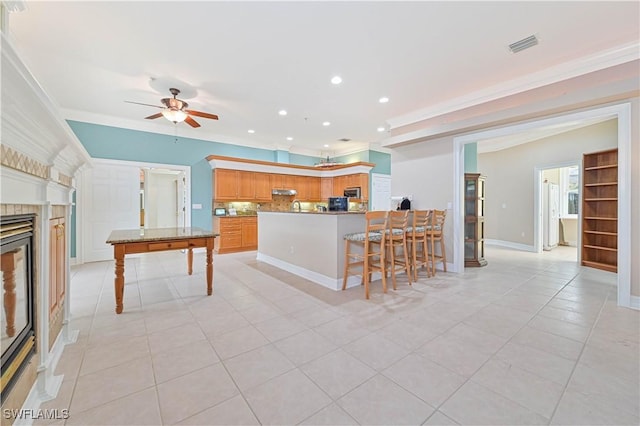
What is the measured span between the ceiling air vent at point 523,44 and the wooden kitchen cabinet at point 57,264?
4.74m

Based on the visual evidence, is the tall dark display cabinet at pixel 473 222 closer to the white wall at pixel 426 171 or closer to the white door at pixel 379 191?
the white wall at pixel 426 171

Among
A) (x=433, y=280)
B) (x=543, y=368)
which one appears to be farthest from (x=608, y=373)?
(x=433, y=280)

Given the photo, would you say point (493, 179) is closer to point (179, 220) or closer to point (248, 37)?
point (248, 37)

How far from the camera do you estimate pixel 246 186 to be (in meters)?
7.03

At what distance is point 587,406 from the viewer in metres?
1.48

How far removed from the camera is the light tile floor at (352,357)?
4.77 feet

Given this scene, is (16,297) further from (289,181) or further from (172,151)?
(289,181)

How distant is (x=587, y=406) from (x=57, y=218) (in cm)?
389

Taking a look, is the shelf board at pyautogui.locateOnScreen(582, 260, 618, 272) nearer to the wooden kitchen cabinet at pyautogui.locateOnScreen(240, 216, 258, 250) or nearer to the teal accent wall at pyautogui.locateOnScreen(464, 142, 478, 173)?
the teal accent wall at pyautogui.locateOnScreen(464, 142, 478, 173)

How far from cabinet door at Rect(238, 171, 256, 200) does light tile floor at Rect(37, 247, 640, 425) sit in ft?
12.3

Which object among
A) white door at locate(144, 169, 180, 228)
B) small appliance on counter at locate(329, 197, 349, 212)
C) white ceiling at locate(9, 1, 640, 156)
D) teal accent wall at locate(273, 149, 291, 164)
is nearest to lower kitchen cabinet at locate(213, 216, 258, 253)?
teal accent wall at locate(273, 149, 291, 164)

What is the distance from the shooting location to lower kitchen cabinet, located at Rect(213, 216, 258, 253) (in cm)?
638

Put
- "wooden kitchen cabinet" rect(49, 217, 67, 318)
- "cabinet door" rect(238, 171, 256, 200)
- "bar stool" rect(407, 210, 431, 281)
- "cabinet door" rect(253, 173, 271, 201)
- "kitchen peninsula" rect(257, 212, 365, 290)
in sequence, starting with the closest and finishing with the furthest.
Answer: "wooden kitchen cabinet" rect(49, 217, 67, 318)
"kitchen peninsula" rect(257, 212, 365, 290)
"bar stool" rect(407, 210, 431, 281)
"cabinet door" rect(238, 171, 256, 200)
"cabinet door" rect(253, 173, 271, 201)

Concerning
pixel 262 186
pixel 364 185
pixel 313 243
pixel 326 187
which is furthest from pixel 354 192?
pixel 313 243
